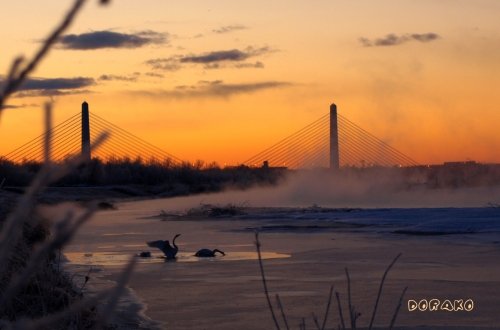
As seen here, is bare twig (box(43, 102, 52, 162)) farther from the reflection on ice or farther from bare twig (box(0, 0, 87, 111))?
the reflection on ice

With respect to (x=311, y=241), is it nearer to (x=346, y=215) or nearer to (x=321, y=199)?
(x=346, y=215)

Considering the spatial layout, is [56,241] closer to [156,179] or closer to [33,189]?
[33,189]

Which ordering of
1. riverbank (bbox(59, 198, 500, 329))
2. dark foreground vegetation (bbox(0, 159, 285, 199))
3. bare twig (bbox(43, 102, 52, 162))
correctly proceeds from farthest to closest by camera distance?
dark foreground vegetation (bbox(0, 159, 285, 199)) < riverbank (bbox(59, 198, 500, 329)) < bare twig (bbox(43, 102, 52, 162))

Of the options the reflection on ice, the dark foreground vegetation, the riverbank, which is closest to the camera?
the riverbank

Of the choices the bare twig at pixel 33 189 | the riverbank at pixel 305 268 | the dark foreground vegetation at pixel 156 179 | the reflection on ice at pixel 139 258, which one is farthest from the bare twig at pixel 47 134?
the dark foreground vegetation at pixel 156 179

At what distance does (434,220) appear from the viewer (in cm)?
1962

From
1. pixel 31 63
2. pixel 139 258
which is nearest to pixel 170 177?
pixel 139 258

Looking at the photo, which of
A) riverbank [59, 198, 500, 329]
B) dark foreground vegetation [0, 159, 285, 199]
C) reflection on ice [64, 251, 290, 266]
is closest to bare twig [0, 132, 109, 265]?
riverbank [59, 198, 500, 329]

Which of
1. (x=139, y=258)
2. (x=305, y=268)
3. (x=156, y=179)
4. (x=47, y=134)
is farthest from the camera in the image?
(x=156, y=179)

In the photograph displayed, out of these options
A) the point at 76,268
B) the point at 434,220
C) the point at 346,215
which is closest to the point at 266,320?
the point at 76,268

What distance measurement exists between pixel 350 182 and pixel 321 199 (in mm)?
10767

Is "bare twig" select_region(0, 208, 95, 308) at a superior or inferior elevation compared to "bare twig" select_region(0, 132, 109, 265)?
inferior

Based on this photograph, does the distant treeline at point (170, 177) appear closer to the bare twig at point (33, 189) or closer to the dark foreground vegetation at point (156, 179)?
the dark foreground vegetation at point (156, 179)

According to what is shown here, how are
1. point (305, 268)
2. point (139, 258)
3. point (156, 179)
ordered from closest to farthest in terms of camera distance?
point (305, 268)
point (139, 258)
point (156, 179)
